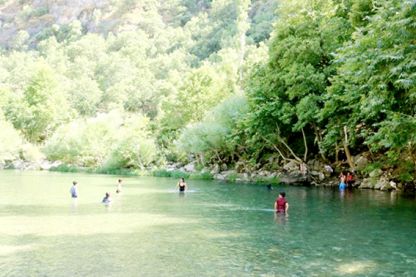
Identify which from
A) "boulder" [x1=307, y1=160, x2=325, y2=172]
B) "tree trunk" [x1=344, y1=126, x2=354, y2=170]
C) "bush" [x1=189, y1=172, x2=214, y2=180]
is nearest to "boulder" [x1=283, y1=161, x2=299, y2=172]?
"boulder" [x1=307, y1=160, x2=325, y2=172]

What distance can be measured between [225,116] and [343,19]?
17.4m

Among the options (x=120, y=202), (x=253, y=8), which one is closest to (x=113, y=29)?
(x=253, y=8)

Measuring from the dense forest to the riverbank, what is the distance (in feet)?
2.63

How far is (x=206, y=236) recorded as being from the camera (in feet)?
58.9

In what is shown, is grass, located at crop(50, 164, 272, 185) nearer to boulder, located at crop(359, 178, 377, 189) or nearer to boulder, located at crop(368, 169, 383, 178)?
Answer: boulder, located at crop(359, 178, 377, 189)

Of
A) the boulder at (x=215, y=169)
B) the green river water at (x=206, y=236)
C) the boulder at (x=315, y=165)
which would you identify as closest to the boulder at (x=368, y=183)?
the boulder at (x=315, y=165)

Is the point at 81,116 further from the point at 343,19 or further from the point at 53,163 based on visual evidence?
the point at 343,19

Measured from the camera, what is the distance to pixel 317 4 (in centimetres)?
3975

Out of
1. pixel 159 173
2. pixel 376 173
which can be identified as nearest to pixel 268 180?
pixel 376 173

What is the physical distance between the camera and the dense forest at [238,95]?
21.2 m

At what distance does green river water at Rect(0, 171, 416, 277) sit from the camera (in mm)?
13438

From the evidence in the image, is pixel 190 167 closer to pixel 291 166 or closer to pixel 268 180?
pixel 291 166

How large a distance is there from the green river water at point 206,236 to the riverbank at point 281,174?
25.7ft

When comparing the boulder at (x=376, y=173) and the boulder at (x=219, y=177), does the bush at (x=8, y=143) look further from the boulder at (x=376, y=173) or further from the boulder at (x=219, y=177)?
the boulder at (x=376, y=173)
